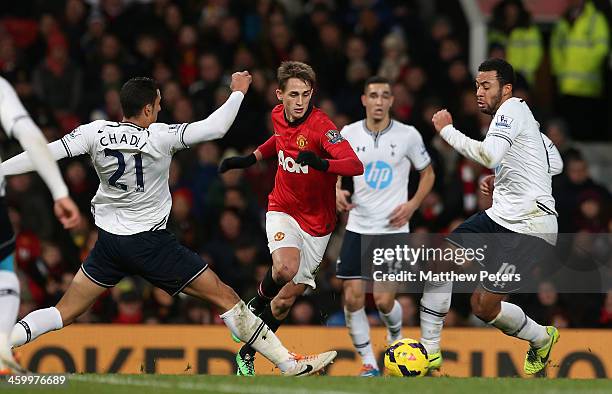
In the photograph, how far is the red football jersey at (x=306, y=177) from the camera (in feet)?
35.9

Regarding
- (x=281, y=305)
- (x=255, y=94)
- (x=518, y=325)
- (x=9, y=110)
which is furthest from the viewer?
(x=255, y=94)

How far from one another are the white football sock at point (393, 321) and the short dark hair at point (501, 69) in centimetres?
267

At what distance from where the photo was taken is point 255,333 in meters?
10.3

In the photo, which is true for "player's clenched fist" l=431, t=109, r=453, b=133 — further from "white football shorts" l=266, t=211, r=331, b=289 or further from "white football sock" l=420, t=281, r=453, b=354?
"white football sock" l=420, t=281, r=453, b=354

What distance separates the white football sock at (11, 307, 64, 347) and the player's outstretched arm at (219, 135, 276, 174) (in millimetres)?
1762

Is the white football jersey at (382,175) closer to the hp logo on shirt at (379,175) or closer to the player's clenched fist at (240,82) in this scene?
the hp logo on shirt at (379,175)

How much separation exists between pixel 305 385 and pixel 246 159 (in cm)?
235

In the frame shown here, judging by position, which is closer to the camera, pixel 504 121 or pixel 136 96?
pixel 136 96

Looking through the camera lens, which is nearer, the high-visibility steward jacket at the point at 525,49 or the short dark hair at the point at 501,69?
the short dark hair at the point at 501,69

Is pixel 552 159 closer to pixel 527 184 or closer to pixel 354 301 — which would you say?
pixel 527 184

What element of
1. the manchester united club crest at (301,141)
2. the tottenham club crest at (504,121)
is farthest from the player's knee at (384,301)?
the tottenham club crest at (504,121)
